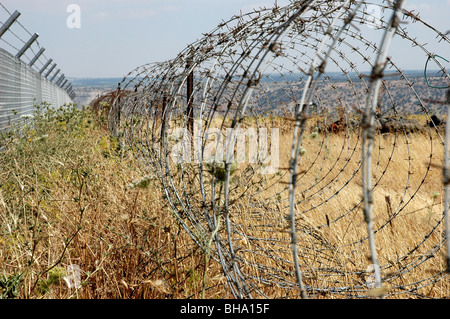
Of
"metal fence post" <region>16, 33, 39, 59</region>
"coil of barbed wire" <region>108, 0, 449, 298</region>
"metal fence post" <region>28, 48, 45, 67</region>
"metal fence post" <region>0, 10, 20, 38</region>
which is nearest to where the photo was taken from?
"coil of barbed wire" <region>108, 0, 449, 298</region>

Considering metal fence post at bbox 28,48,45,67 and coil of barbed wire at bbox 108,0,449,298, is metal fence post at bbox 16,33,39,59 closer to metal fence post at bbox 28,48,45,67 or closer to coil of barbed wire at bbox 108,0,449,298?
metal fence post at bbox 28,48,45,67

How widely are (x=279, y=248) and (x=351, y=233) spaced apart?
71 centimetres

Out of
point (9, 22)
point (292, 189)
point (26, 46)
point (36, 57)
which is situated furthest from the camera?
point (36, 57)

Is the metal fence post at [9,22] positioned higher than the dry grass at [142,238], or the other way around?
the metal fence post at [9,22]

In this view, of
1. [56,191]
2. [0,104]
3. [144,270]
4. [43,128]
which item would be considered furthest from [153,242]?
→ [0,104]

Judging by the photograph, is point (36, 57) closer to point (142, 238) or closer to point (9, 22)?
point (9, 22)

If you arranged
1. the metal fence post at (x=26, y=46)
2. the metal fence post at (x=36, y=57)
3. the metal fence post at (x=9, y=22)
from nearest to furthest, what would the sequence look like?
the metal fence post at (x=9, y=22) → the metal fence post at (x=26, y=46) → the metal fence post at (x=36, y=57)

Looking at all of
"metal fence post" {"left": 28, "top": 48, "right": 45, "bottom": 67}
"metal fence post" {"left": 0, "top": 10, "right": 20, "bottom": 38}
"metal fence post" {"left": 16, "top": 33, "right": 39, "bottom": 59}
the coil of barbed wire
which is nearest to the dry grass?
the coil of barbed wire

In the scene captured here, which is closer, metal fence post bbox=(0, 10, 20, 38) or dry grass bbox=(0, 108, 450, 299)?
dry grass bbox=(0, 108, 450, 299)

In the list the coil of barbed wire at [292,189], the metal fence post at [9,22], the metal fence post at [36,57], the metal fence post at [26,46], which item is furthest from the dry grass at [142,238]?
the metal fence post at [36,57]

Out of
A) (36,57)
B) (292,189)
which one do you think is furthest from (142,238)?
(36,57)

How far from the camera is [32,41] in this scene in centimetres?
805

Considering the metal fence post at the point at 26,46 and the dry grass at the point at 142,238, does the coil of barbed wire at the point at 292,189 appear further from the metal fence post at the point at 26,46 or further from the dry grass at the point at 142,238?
the metal fence post at the point at 26,46

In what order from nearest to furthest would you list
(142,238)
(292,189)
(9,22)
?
(292,189) < (142,238) < (9,22)
